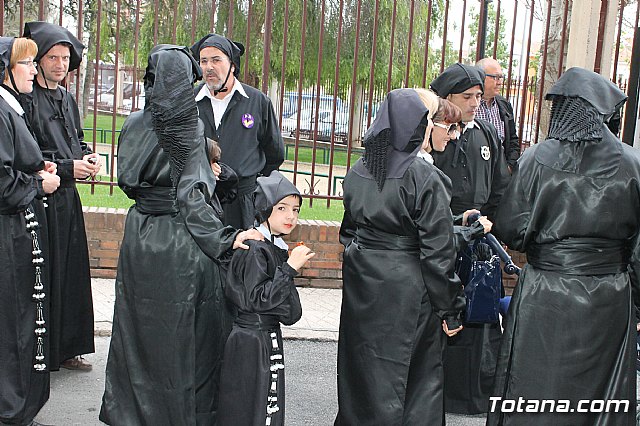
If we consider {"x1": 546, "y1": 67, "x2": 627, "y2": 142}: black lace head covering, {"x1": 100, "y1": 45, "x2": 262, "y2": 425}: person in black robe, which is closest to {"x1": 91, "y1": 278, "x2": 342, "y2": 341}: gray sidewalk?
{"x1": 100, "y1": 45, "x2": 262, "y2": 425}: person in black robe

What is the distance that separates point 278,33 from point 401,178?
13510 millimetres

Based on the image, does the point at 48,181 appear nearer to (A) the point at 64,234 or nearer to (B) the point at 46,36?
(A) the point at 64,234

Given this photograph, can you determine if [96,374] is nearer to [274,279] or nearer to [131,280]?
[131,280]

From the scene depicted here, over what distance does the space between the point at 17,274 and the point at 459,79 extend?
3038 mm

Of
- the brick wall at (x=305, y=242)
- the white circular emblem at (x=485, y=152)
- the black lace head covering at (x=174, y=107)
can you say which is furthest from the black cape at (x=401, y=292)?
the brick wall at (x=305, y=242)

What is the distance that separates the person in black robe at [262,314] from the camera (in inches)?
162

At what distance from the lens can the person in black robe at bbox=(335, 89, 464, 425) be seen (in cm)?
430

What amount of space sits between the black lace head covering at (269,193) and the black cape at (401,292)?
1.39ft

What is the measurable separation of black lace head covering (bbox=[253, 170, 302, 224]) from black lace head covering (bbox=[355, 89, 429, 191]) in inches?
18.1

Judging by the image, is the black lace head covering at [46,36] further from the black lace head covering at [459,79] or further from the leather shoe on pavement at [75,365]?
the black lace head covering at [459,79]

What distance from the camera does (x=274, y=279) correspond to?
13.5 ft

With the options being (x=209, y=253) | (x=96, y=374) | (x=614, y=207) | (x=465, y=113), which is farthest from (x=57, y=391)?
(x=614, y=207)

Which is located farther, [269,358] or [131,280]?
[131,280]

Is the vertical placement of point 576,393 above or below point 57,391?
above
